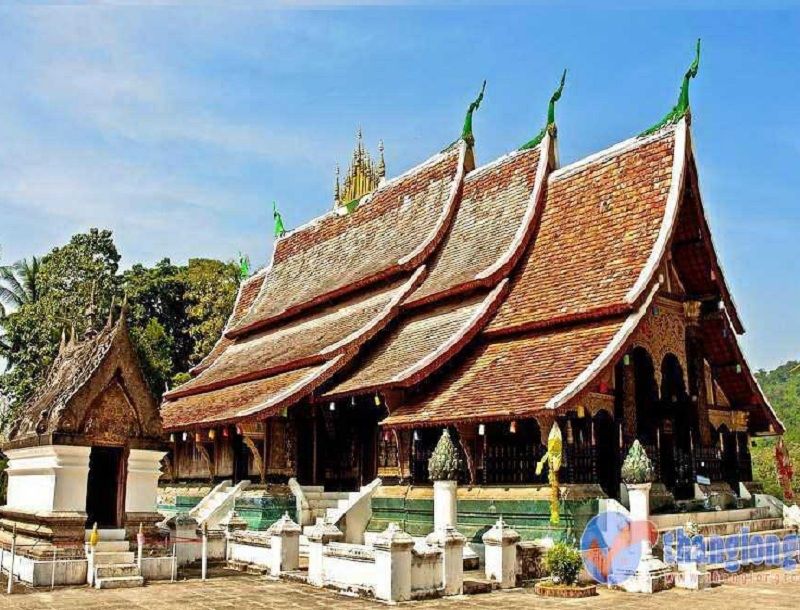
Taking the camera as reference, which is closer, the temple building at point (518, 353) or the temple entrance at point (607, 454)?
the temple building at point (518, 353)

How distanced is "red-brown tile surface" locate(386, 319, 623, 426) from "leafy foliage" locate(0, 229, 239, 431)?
16800 mm

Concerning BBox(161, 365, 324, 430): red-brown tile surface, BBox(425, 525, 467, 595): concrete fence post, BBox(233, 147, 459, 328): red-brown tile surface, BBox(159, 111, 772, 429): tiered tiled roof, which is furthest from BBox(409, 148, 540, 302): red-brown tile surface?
BBox(425, 525, 467, 595): concrete fence post

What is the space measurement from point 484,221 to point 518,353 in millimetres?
4755

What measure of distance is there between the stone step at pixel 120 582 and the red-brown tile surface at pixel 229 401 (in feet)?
19.7

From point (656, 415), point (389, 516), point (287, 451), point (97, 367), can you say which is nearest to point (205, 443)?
point (287, 451)

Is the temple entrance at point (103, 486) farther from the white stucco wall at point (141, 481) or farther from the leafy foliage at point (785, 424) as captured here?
the leafy foliage at point (785, 424)

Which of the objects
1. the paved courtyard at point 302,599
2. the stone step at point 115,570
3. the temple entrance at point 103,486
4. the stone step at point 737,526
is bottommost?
the paved courtyard at point 302,599

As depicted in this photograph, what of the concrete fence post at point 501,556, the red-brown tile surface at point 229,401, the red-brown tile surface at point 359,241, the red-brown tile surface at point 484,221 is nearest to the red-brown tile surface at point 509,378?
the concrete fence post at point 501,556

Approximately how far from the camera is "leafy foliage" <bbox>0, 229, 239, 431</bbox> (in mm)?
33156

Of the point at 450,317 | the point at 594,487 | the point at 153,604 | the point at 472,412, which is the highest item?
the point at 450,317

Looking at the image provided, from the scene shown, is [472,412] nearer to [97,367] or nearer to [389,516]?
[389,516]

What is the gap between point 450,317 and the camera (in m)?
16.1

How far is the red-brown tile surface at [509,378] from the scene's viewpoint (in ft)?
39.8

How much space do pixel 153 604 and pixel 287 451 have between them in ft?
26.4
